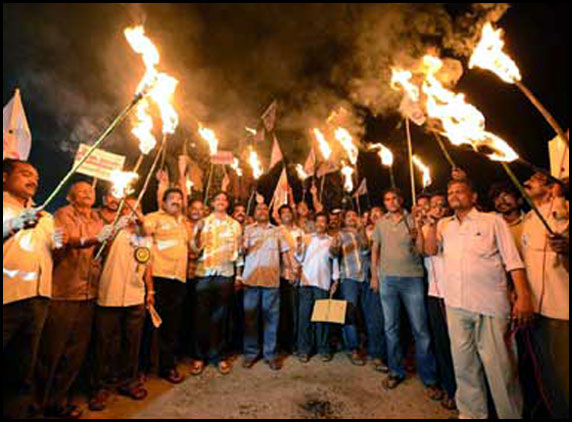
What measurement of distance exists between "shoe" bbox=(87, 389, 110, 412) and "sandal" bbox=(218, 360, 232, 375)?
159 cm

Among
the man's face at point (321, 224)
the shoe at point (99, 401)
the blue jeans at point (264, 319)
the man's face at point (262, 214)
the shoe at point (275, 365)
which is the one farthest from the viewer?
the man's face at point (321, 224)

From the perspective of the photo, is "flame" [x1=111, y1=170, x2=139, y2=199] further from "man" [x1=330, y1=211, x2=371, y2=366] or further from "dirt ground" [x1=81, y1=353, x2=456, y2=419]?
"man" [x1=330, y1=211, x2=371, y2=366]

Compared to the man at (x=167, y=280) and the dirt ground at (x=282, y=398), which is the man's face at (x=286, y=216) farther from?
the dirt ground at (x=282, y=398)

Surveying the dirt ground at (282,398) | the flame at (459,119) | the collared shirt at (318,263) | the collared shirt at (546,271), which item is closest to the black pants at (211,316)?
the dirt ground at (282,398)

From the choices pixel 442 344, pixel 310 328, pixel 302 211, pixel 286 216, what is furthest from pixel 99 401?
pixel 302 211

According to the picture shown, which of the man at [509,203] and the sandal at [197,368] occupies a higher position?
the man at [509,203]

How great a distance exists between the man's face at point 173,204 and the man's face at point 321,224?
2.73 metres

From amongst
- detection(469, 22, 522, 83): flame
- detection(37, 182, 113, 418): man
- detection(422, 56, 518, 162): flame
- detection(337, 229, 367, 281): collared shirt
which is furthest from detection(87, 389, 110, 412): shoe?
detection(469, 22, 522, 83): flame

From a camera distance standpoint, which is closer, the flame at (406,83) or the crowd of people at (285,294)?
the crowd of people at (285,294)

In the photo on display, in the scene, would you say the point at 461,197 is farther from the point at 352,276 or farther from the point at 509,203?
the point at 352,276

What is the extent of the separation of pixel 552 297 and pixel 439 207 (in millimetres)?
1924

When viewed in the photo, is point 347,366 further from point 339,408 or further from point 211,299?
point 211,299

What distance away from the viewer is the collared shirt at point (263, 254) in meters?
5.30

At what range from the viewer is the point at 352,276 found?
5645 mm
